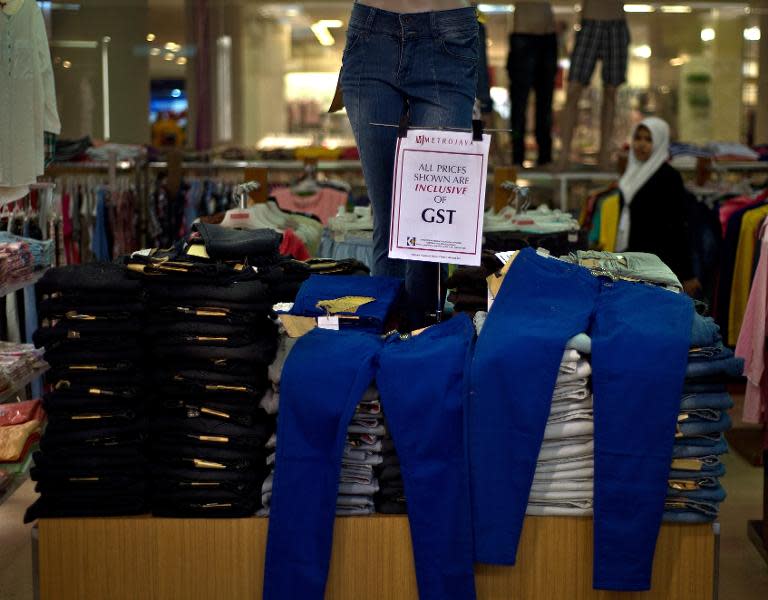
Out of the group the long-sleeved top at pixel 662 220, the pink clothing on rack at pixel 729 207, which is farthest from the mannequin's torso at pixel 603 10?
the pink clothing on rack at pixel 729 207

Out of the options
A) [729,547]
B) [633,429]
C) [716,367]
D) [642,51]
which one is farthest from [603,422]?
[642,51]

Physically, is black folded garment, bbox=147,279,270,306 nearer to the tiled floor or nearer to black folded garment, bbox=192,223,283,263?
black folded garment, bbox=192,223,283,263

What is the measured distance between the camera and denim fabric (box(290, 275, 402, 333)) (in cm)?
275

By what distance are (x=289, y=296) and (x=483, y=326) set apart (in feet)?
2.07

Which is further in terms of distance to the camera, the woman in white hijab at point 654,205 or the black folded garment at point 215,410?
the woman in white hijab at point 654,205

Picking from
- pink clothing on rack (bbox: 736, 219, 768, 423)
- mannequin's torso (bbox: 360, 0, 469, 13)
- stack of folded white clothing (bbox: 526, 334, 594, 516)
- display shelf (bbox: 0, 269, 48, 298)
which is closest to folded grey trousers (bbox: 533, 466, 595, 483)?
stack of folded white clothing (bbox: 526, 334, 594, 516)

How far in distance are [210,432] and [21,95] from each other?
8.36 feet

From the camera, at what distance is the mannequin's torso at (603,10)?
8.09 metres

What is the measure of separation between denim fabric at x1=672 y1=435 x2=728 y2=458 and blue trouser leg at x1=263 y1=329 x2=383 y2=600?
2.39 ft

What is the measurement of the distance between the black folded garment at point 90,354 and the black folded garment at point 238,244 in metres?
0.33

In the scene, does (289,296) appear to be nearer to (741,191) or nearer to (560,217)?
(560,217)

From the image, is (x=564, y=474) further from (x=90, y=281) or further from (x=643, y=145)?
(x=643, y=145)

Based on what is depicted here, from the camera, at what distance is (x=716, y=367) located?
254 centimetres

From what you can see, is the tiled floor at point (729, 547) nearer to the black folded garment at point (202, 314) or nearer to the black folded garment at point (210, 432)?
the black folded garment at point (210, 432)
